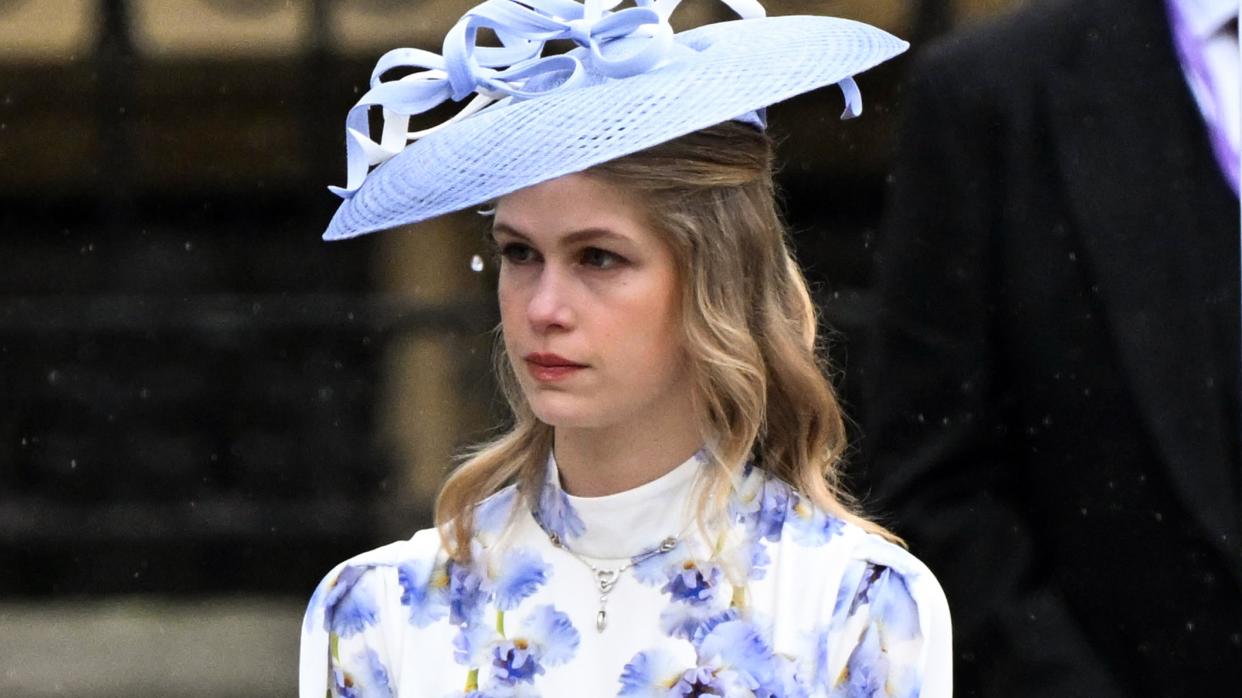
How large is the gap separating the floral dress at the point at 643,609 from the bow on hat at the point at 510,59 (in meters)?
0.40

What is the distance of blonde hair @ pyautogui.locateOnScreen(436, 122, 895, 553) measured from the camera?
7.36ft

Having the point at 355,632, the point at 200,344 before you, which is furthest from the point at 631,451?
the point at 200,344

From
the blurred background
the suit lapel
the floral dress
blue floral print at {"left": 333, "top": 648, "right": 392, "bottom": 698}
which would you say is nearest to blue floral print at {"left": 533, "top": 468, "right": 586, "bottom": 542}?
the floral dress

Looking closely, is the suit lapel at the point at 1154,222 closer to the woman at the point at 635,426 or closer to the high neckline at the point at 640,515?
the woman at the point at 635,426

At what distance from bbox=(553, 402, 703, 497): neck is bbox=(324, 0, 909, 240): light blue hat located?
0.29 meters

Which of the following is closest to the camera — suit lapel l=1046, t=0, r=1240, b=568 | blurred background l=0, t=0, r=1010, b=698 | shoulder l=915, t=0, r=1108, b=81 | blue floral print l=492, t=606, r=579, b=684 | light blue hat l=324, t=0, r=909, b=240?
light blue hat l=324, t=0, r=909, b=240

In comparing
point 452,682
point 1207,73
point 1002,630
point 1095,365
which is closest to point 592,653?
point 452,682

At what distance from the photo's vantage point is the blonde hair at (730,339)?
224cm

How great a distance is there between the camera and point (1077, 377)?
8.20ft

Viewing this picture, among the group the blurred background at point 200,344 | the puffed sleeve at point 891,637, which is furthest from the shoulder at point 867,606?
the blurred background at point 200,344

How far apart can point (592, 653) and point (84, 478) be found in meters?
3.74

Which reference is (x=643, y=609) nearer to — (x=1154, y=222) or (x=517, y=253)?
(x=517, y=253)

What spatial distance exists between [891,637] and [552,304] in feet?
1.54

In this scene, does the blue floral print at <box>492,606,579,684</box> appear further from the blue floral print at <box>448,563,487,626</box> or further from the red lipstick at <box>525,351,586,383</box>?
the red lipstick at <box>525,351,586,383</box>
